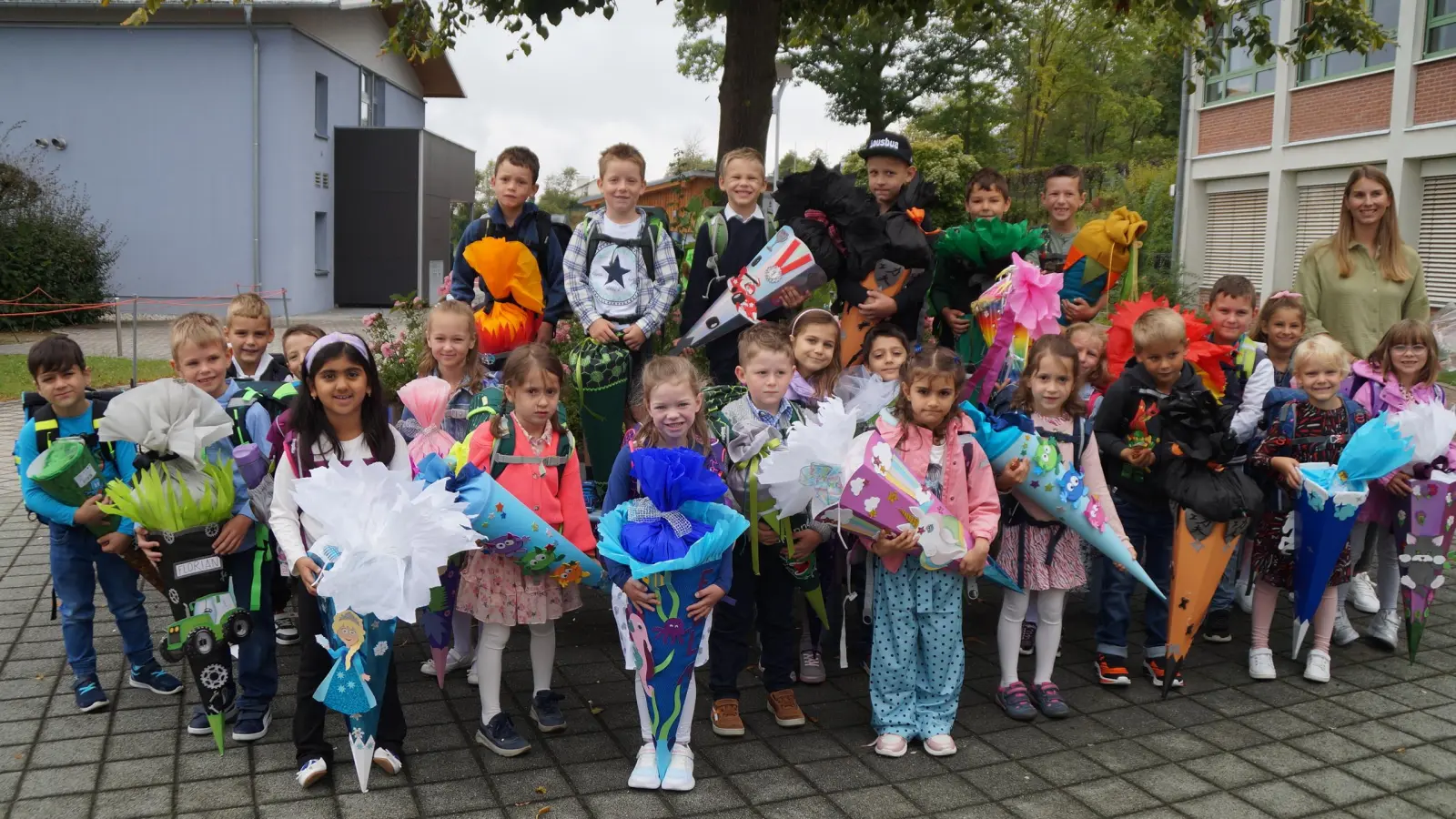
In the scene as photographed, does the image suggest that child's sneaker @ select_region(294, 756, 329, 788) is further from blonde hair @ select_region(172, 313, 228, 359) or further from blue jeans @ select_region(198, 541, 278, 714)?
blonde hair @ select_region(172, 313, 228, 359)

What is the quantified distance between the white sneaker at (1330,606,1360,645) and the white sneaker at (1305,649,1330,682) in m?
0.49

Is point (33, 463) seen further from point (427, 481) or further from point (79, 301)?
point (79, 301)

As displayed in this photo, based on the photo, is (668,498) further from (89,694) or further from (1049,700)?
(89,694)

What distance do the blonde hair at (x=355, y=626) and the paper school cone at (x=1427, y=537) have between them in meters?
4.37

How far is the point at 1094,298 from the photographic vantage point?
5750mm

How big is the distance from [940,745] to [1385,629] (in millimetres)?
2640

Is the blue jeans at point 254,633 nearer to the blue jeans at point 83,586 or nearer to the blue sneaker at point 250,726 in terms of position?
the blue sneaker at point 250,726

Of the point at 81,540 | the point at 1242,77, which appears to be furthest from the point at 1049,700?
the point at 1242,77

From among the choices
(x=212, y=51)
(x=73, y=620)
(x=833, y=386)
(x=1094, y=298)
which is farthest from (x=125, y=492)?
(x=212, y=51)

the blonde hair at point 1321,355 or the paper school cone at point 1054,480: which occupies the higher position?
the blonde hair at point 1321,355

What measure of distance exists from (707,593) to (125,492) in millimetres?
1982

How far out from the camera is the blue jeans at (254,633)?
13.0 feet

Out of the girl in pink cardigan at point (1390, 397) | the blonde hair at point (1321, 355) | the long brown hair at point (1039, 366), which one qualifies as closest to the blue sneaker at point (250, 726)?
the long brown hair at point (1039, 366)

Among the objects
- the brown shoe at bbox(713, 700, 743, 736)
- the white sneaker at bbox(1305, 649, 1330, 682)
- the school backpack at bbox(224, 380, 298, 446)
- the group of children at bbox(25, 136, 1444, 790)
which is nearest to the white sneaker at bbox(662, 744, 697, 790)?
the group of children at bbox(25, 136, 1444, 790)
